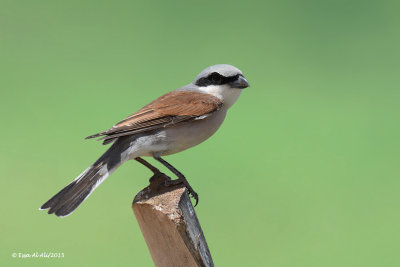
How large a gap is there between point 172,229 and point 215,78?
1022 millimetres

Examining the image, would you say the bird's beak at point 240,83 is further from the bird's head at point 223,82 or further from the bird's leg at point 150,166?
the bird's leg at point 150,166

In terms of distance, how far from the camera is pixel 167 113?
2.51 meters

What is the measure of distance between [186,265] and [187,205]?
0.93ft

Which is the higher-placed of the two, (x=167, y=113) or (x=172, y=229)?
(x=167, y=113)

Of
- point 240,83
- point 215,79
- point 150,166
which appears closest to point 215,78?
point 215,79

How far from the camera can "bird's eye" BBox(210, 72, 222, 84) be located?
9.00 ft

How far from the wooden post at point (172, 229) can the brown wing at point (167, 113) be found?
0.35 metres

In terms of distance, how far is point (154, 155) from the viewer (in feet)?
8.35

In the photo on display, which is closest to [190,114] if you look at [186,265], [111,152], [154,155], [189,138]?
[189,138]

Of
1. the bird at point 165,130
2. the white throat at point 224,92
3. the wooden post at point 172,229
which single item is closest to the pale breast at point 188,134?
the bird at point 165,130

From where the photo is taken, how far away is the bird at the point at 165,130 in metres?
2.32

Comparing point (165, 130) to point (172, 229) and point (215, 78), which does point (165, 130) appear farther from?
point (172, 229)

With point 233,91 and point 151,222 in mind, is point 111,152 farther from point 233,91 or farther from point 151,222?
point 233,91

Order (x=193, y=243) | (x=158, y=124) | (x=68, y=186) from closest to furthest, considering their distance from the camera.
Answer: (x=193, y=243), (x=68, y=186), (x=158, y=124)
